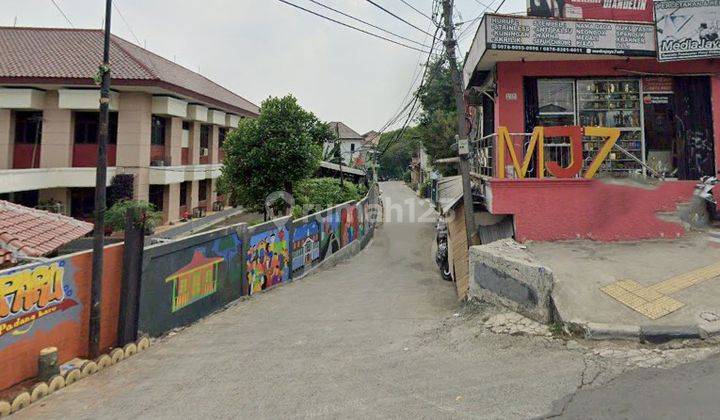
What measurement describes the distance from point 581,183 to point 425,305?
12.9ft

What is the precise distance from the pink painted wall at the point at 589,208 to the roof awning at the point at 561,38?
10.3 feet

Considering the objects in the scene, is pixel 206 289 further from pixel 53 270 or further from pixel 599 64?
pixel 599 64

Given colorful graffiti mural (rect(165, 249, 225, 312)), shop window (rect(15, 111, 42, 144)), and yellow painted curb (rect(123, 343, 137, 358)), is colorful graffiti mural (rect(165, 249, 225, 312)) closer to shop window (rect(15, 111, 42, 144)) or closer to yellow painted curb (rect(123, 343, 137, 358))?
yellow painted curb (rect(123, 343, 137, 358))

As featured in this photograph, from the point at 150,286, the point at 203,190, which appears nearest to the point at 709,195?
the point at 150,286

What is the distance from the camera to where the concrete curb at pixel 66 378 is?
4508 mm

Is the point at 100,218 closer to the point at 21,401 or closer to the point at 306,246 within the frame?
the point at 21,401

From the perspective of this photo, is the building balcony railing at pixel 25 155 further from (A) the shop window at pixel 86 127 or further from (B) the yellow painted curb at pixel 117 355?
(B) the yellow painted curb at pixel 117 355

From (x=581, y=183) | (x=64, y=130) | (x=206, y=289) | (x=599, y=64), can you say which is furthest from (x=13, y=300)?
(x=64, y=130)

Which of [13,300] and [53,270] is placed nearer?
[13,300]

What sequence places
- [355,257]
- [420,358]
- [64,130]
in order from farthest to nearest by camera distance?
[64,130] < [355,257] < [420,358]

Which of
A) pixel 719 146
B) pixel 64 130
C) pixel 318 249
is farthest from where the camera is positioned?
pixel 64 130

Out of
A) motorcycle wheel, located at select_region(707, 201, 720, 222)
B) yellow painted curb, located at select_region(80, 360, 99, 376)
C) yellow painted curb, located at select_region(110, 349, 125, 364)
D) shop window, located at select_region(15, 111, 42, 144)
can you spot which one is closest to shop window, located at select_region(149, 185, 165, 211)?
shop window, located at select_region(15, 111, 42, 144)

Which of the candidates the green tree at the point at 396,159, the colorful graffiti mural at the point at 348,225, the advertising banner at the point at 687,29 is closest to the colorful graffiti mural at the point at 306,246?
the colorful graffiti mural at the point at 348,225

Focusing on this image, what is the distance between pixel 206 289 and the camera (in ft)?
27.5
